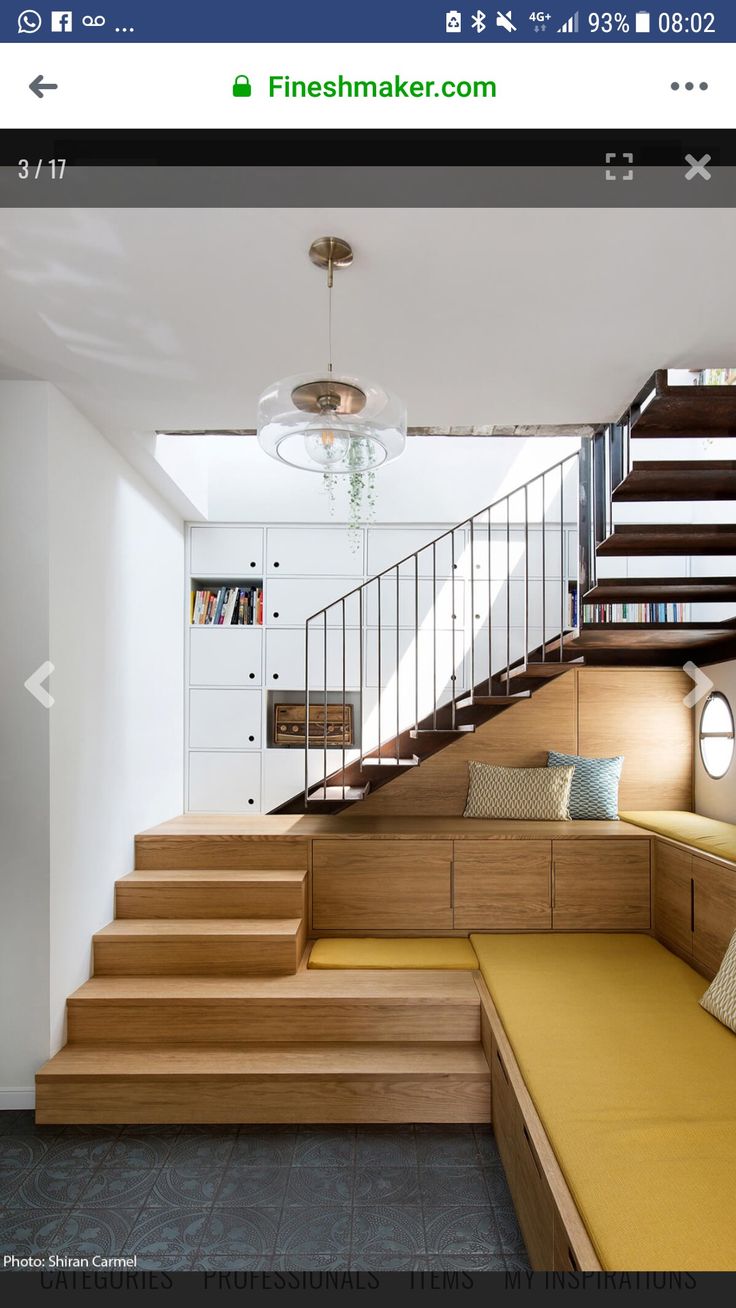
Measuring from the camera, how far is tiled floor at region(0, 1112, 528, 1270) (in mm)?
2203

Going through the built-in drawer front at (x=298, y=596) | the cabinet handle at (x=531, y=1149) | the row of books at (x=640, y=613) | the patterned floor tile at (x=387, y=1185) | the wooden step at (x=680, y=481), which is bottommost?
the patterned floor tile at (x=387, y=1185)

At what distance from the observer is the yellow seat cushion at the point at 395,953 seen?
3611mm

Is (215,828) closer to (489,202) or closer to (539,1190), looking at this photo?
(539,1190)

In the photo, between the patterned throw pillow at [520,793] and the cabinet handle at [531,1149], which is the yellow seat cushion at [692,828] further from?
the cabinet handle at [531,1149]

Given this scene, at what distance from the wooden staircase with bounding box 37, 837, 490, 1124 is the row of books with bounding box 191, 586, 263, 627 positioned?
2.19 metres

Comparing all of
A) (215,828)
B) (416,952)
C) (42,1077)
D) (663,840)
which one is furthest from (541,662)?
(42,1077)

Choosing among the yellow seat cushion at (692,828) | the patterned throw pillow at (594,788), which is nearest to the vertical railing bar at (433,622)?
the patterned throw pillow at (594,788)

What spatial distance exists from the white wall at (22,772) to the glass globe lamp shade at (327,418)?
4.72 feet

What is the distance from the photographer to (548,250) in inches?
84.9

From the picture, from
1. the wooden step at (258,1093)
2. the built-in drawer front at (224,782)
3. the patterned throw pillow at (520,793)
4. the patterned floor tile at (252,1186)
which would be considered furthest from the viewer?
the built-in drawer front at (224,782)

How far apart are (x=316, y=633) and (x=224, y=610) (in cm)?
68

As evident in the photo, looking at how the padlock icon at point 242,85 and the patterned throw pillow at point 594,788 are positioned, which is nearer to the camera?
the padlock icon at point 242,85

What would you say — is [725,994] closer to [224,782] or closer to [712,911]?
[712,911]
